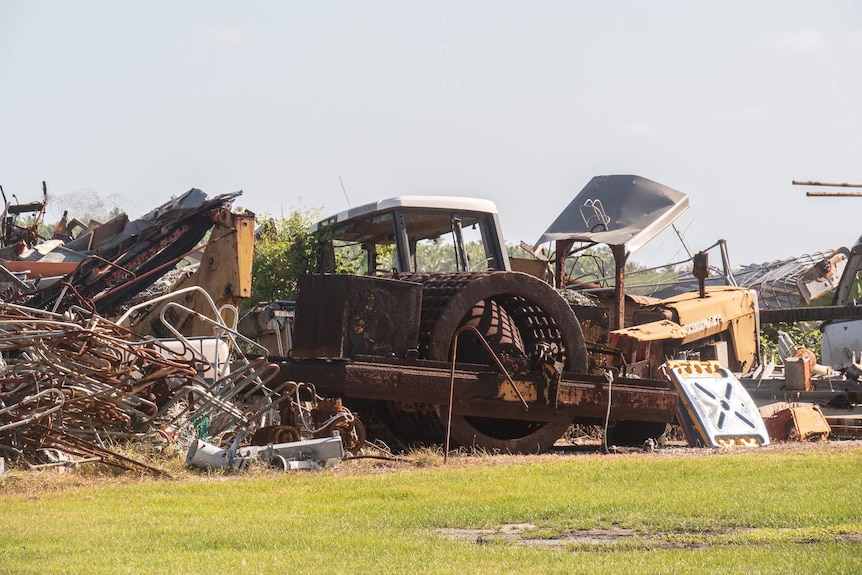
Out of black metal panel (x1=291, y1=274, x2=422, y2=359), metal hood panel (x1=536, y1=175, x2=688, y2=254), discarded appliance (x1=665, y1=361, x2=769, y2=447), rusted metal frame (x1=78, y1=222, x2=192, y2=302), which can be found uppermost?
metal hood panel (x1=536, y1=175, x2=688, y2=254)

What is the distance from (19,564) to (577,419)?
8.38 meters

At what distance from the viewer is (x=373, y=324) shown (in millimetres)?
11250

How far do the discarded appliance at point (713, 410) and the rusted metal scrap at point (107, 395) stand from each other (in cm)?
389

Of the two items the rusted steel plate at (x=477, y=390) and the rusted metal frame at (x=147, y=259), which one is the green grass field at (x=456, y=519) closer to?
the rusted steel plate at (x=477, y=390)

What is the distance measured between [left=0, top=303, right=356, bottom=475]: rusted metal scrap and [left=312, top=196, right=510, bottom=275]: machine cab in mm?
3165

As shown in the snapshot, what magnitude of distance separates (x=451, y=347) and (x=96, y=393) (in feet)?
11.9

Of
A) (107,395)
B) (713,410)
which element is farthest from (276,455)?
(713,410)

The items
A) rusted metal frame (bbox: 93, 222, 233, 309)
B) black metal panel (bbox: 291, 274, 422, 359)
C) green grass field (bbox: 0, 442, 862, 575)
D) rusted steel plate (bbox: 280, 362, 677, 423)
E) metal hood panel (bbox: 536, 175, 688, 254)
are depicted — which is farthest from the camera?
rusted metal frame (bbox: 93, 222, 233, 309)

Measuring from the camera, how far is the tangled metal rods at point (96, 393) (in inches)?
374

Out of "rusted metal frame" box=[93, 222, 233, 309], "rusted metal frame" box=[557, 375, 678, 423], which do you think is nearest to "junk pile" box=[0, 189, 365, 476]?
"rusted metal frame" box=[557, 375, 678, 423]

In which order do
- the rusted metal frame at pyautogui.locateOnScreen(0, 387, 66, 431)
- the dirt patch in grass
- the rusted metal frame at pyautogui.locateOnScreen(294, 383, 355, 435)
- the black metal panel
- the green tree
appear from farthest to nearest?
the green tree → the black metal panel → the rusted metal frame at pyautogui.locateOnScreen(294, 383, 355, 435) → the rusted metal frame at pyautogui.locateOnScreen(0, 387, 66, 431) → the dirt patch in grass

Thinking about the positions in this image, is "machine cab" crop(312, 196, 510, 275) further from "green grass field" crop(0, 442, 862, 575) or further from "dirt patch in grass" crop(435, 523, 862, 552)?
"dirt patch in grass" crop(435, 523, 862, 552)

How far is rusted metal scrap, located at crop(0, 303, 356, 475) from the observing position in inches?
375

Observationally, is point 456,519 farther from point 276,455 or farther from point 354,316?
point 354,316
